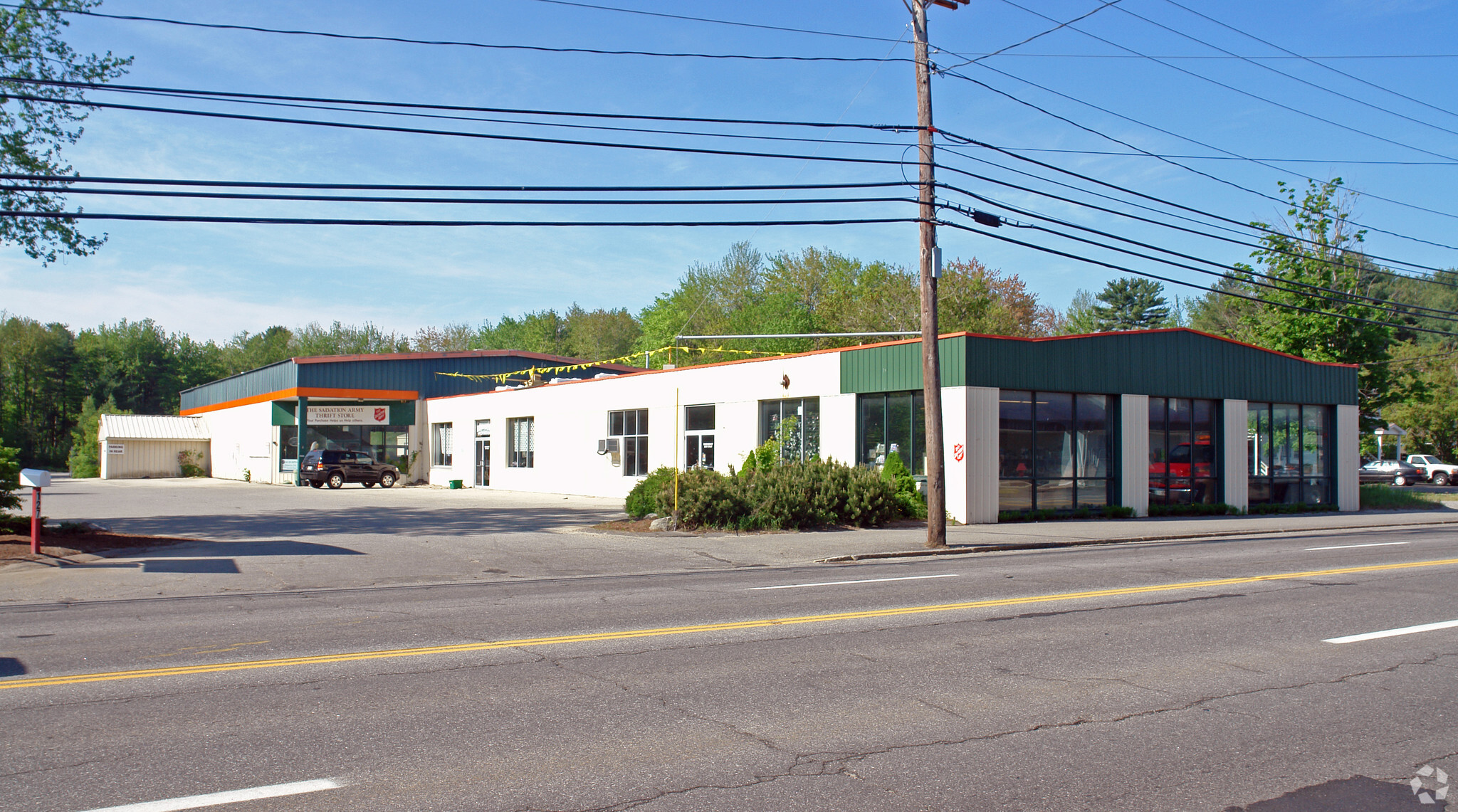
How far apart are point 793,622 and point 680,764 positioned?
4411 mm

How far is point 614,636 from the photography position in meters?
8.84

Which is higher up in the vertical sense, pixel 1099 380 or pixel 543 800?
pixel 1099 380

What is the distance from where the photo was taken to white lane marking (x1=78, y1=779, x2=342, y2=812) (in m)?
4.43

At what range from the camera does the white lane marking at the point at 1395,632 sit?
8486 mm

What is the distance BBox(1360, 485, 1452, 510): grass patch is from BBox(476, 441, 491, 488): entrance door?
34.2m

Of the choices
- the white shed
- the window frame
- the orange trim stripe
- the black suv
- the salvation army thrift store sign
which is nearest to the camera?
the black suv

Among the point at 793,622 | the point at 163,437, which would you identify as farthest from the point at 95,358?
the point at 793,622

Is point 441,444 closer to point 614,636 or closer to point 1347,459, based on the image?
point 1347,459

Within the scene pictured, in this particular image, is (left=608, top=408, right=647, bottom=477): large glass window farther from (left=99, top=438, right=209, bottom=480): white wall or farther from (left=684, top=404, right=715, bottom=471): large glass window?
(left=99, top=438, right=209, bottom=480): white wall

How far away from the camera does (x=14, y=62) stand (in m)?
24.2

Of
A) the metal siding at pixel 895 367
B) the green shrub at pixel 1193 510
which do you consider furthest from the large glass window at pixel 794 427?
the green shrub at pixel 1193 510

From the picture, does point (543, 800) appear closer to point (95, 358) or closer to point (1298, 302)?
point (1298, 302)

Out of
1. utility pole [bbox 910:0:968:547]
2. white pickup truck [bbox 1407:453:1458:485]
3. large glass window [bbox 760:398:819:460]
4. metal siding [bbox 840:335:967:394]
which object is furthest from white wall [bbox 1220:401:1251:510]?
white pickup truck [bbox 1407:453:1458:485]

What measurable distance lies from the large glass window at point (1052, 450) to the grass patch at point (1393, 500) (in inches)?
532
